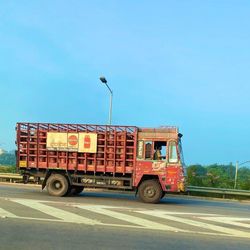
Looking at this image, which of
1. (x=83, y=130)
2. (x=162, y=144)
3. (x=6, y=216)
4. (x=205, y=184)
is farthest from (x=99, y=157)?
(x=205, y=184)

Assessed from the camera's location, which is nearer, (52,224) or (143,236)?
(143,236)

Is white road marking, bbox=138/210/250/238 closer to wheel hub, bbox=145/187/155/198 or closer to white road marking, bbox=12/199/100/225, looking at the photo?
white road marking, bbox=12/199/100/225

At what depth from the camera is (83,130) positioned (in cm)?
1952

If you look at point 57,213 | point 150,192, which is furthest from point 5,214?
point 150,192

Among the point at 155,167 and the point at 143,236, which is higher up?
the point at 155,167

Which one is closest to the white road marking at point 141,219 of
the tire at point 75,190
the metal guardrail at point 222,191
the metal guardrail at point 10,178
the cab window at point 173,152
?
the cab window at point 173,152

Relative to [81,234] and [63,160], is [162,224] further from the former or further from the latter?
[63,160]

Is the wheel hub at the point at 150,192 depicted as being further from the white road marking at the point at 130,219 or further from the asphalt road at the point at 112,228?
the white road marking at the point at 130,219

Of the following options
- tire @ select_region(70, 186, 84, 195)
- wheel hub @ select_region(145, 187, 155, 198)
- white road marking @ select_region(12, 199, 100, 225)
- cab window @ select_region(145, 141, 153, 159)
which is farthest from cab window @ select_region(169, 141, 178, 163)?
white road marking @ select_region(12, 199, 100, 225)

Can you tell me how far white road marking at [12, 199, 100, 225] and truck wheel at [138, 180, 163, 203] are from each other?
15.2 ft

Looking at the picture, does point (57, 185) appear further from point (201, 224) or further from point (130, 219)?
point (201, 224)

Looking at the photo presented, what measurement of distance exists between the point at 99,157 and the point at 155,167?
→ 231cm

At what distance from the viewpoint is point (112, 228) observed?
10.9 meters

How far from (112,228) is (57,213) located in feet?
8.63
